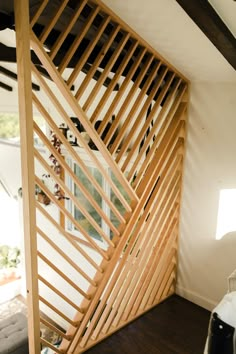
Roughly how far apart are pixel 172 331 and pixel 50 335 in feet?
9.50

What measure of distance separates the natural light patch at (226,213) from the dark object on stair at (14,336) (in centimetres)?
294

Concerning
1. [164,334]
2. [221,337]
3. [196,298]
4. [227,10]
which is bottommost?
[164,334]

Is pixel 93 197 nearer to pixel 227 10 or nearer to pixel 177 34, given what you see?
pixel 177 34

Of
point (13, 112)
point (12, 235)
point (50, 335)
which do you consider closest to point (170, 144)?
point (13, 112)

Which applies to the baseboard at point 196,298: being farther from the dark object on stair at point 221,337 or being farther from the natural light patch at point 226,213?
the dark object on stair at point 221,337

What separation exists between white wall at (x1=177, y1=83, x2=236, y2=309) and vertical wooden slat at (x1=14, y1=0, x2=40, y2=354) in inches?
61.9

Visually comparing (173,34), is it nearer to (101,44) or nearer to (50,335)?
(101,44)

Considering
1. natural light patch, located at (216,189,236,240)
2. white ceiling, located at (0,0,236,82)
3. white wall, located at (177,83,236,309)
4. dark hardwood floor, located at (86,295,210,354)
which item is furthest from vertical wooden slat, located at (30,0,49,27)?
dark hardwood floor, located at (86,295,210,354)

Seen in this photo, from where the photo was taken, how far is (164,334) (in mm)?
2432

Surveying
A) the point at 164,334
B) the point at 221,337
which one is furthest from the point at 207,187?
the point at 221,337

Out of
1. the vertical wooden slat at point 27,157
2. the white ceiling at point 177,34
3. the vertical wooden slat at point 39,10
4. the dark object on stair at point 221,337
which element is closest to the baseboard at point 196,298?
the vertical wooden slat at point 27,157

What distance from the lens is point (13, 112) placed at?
4.64 m

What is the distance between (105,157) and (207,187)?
1109 millimetres

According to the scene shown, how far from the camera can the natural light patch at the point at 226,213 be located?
2453mm
